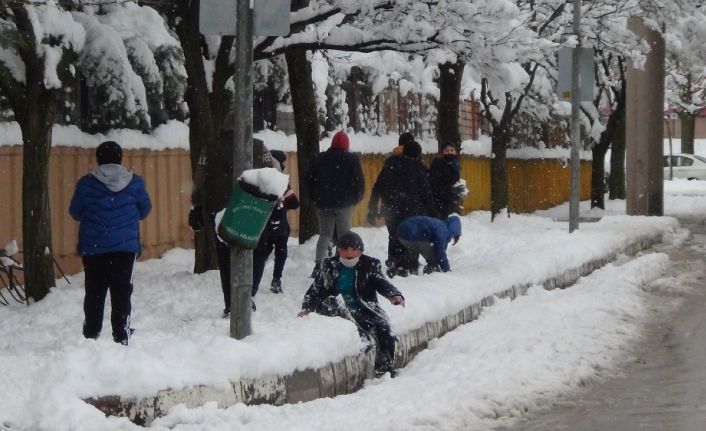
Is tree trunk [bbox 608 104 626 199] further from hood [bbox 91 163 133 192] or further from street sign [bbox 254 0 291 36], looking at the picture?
street sign [bbox 254 0 291 36]

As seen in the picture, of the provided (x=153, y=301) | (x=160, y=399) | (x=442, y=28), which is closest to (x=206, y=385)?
(x=160, y=399)

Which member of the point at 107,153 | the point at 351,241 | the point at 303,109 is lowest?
the point at 351,241

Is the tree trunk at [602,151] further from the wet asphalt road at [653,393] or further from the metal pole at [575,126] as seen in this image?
the wet asphalt road at [653,393]

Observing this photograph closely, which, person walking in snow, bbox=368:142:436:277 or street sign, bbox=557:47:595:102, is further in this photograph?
street sign, bbox=557:47:595:102

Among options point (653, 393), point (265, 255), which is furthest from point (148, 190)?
point (653, 393)

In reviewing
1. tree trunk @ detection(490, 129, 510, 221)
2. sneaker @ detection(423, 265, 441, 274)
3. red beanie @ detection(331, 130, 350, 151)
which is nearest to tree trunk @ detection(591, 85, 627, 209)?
tree trunk @ detection(490, 129, 510, 221)

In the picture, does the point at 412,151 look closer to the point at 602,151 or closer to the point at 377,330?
the point at 377,330

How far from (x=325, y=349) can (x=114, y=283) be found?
175 cm

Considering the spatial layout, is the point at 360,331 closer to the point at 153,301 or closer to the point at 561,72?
the point at 153,301

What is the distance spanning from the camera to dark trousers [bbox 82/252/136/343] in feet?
31.0

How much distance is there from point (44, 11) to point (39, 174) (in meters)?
1.69

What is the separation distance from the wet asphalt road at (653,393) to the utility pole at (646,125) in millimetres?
15370

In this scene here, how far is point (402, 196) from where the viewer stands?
14484 mm

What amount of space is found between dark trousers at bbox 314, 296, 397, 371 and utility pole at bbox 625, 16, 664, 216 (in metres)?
19.1
